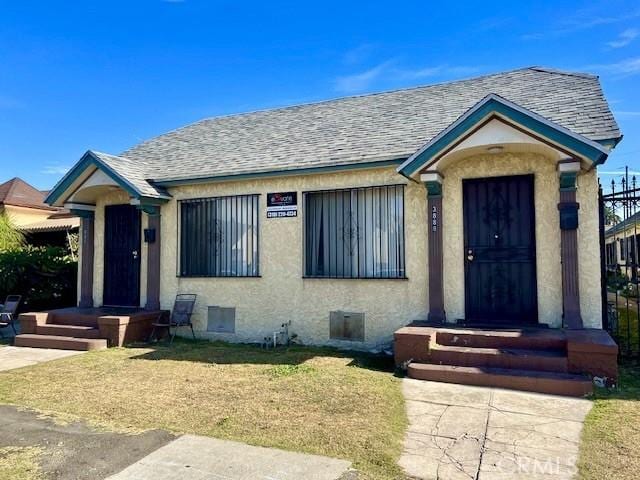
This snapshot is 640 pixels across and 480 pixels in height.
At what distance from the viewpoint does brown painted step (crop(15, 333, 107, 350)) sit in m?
8.85

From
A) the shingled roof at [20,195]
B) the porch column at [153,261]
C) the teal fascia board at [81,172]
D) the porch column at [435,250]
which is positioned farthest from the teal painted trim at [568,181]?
the shingled roof at [20,195]

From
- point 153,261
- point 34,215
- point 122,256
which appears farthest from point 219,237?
point 34,215

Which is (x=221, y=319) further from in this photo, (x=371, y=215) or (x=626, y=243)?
(x=626, y=243)

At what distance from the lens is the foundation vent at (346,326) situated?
27.9 feet

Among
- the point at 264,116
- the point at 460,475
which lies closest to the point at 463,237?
the point at 460,475

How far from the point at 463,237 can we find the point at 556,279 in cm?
160

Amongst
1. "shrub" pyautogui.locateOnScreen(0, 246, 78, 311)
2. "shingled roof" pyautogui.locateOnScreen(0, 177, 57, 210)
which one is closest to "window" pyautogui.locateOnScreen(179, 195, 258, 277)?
"shrub" pyautogui.locateOnScreen(0, 246, 78, 311)

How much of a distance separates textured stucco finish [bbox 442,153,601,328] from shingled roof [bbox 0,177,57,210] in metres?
23.6

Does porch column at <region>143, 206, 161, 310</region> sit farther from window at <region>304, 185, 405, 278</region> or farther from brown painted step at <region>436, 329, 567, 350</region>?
brown painted step at <region>436, 329, 567, 350</region>

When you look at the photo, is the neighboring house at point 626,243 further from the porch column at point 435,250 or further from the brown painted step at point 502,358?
the porch column at point 435,250

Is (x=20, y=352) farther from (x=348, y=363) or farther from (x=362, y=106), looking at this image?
(x=362, y=106)

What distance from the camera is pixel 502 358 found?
6.24 m

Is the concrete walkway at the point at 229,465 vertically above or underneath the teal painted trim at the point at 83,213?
underneath

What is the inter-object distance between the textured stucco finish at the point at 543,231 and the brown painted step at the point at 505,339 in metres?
0.71
